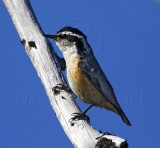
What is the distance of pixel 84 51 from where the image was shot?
9789 millimetres

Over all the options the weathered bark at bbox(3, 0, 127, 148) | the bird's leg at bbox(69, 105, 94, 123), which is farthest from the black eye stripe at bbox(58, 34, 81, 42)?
the bird's leg at bbox(69, 105, 94, 123)

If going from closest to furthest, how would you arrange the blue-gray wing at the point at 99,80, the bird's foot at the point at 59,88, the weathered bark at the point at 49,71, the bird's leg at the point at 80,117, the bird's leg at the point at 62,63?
1. the weathered bark at the point at 49,71
2. the bird's leg at the point at 80,117
3. the bird's foot at the point at 59,88
4. the bird's leg at the point at 62,63
5. the blue-gray wing at the point at 99,80

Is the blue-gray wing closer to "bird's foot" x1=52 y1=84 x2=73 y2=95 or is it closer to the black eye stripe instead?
the black eye stripe

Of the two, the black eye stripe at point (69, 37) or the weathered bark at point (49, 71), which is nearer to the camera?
the weathered bark at point (49, 71)

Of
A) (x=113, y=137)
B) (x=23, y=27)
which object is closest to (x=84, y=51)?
(x=23, y=27)

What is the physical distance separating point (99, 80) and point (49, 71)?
4.63ft

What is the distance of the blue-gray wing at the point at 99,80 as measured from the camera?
374 inches

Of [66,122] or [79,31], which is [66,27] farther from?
[66,122]

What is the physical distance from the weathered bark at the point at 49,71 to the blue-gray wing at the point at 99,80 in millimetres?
1063

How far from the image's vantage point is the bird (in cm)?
Result: 951

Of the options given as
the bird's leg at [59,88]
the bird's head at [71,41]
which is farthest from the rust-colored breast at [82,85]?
the bird's leg at [59,88]

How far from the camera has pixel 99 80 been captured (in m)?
9.59

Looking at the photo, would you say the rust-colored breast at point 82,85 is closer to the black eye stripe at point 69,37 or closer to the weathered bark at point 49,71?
the black eye stripe at point 69,37

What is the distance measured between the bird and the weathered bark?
0.72 m
